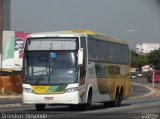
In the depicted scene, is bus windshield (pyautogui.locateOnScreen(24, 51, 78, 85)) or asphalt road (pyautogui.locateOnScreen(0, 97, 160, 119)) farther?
bus windshield (pyautogui.locateOnScreen(24, 51, 78, 85))

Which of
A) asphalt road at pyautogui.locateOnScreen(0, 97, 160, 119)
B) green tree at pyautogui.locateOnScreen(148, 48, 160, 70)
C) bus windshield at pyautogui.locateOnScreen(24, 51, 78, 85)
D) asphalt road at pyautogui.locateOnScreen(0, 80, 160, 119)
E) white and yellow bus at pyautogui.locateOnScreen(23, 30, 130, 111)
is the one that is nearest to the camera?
asphalt road at pyautogui.locateOnScreen(0, 80, 160, 119)

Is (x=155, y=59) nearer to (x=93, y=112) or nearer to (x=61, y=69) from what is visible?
(x=61, y=69)

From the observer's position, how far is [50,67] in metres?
25.3

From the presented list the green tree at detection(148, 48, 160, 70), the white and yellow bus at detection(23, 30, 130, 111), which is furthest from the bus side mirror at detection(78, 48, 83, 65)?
the green tree at detection(148, 48, 160, 70)

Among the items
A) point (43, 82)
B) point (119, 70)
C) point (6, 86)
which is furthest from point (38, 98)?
point (6, 86)

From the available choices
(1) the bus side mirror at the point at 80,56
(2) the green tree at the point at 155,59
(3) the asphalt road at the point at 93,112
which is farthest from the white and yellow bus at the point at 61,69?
(2) the green tree at the point at 155,59

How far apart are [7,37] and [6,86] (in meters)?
11.9

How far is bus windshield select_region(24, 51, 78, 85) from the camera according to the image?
82.2 feet

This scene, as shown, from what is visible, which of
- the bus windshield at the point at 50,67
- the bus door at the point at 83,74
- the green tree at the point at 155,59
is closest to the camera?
the bus windshield at the point at 50,67

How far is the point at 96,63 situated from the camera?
90.8ft

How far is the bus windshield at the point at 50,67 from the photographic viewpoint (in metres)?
25.0

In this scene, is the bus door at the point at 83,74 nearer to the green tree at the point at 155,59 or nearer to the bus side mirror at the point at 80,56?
the bus side mirror at the point at 80,56

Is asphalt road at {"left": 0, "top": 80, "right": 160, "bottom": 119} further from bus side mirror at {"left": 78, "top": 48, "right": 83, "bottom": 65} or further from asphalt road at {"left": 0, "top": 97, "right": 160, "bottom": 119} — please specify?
bus side mirror at {"left": 78, "top": 48, "right": 83, "bottom": 65}

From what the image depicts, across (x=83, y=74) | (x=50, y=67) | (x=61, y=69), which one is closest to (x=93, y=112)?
(x=83, y=74)
